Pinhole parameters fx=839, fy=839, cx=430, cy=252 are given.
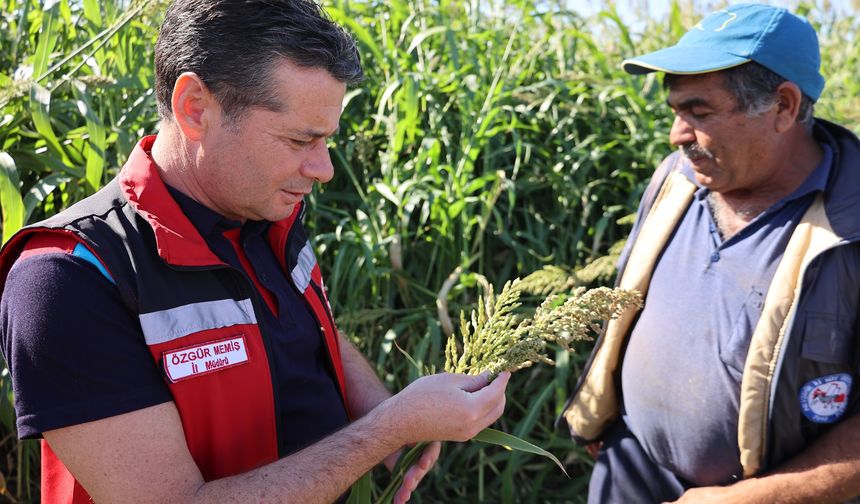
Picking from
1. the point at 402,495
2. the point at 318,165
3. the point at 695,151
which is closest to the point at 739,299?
the point at 695,151

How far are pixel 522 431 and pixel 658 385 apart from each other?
2.69ft

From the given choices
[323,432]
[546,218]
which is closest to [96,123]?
[323,432]

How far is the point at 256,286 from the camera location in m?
1.81

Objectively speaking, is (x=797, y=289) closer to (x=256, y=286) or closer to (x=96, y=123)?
(x=256, y=286)

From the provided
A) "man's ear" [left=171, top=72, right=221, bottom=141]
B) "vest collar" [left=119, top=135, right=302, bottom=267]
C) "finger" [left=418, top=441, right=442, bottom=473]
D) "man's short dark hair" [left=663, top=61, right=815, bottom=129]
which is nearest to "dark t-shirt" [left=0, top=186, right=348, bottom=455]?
"vest collar" [left=119, top=135, right=302, bottom=267]

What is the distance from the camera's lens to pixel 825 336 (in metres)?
2.21

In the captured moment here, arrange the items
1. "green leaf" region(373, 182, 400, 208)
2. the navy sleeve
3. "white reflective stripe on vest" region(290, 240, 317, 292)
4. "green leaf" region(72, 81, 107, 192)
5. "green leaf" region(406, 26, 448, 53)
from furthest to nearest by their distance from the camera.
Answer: "green leaf" region(406, 26, 448, 53)
"green leaf" region(373, 182, 400, 208)
"green leaf" region(72, 81, 107, 192)
"white reflective stripe on vest" region(290, 240, 317, 292)
the navy sleeve

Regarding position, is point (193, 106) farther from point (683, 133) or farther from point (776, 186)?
point (776, 186)

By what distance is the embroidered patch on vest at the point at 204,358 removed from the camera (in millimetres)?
1541

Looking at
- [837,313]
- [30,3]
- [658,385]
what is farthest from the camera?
[30,3]

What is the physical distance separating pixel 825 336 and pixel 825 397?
0.19 meters

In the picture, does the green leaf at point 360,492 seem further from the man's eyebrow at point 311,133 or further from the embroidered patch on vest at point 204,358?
the man's eyebrow at point 311,133

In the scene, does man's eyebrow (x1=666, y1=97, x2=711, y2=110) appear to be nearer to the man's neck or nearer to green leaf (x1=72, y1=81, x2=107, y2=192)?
the man's neck

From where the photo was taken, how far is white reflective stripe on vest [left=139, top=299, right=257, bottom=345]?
153 cm
